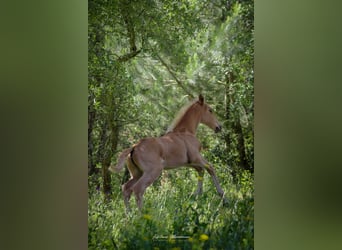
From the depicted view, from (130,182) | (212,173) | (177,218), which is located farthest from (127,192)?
(212,173)

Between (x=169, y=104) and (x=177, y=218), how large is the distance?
0.71 m

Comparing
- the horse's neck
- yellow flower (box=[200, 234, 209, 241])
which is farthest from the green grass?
the horse's neck

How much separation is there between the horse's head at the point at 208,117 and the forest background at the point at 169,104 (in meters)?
0.04

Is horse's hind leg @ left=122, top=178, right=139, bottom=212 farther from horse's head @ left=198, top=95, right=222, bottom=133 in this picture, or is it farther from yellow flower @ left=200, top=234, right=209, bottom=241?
horse's head @ left=198, top=95, right=222, bottom=133

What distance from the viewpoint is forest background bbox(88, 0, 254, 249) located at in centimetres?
331

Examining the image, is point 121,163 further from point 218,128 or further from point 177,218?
point 218,128

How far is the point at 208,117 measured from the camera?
3389mm

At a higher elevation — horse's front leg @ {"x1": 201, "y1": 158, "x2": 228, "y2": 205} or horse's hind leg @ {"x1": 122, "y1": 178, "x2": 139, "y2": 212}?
horse's front leg @ {"x1": 201, "y1": 158, "x2": 228, "y2": 205}

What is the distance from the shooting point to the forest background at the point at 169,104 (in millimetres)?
3314

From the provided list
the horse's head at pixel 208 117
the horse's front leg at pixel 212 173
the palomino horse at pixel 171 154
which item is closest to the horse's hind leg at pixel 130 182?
the palomino horse at pixel 171 154

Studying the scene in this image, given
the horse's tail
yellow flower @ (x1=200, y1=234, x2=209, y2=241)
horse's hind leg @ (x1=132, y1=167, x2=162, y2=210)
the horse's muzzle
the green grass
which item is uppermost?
the horse's muzzle

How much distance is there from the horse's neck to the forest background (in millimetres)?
73

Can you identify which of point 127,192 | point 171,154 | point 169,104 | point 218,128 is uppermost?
point 169,104
